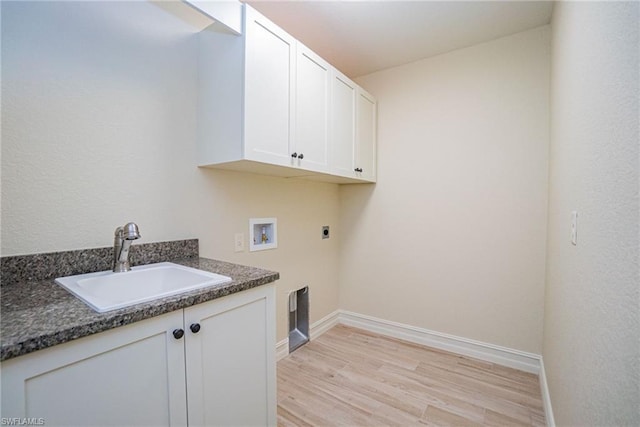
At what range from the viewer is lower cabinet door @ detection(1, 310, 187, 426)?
26.7 inches

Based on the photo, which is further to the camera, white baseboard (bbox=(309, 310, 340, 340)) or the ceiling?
white baseboard (bbox=(309, 310, 340, 340))

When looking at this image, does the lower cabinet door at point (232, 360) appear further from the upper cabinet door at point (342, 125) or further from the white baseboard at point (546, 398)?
the white baseboard at point (546, 398)

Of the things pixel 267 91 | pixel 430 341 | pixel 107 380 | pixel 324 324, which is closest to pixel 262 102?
pixel 267 91

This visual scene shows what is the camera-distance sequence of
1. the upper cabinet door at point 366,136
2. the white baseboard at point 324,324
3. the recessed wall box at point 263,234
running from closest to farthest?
1. the recessed wall box at point 263,234
2. the upper cabinet door at point 366,136
3. the white baseboard at point 324,324

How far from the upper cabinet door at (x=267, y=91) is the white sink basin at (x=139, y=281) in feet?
2.06

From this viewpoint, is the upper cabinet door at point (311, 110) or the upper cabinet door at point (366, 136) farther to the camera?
the upper cabinet door at point (366, 136)

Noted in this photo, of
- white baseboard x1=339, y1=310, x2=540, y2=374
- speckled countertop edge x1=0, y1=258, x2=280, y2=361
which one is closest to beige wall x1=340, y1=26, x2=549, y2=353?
white baseboard x1=339, y1=310, x2=540, y2=374

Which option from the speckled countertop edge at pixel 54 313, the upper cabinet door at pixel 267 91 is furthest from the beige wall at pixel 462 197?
the speckled countertop edge at pixel 54 313

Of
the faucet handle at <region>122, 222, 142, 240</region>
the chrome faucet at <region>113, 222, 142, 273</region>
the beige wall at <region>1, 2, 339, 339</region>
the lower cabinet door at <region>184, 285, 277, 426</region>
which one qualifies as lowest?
the lower cabinet door at <region>184, 285, 277, 426</region>

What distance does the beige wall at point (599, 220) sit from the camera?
0.60m

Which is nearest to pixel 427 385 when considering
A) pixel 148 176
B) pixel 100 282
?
pixel 100 282

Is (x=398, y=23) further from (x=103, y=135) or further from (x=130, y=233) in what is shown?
(x=130, y=233)

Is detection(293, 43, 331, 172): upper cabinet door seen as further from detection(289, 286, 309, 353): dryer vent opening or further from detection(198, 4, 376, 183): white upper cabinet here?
detection(289, 286, 309, 353): dryer vent opening

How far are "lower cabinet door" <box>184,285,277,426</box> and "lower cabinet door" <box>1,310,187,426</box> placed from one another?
0.16 feet
